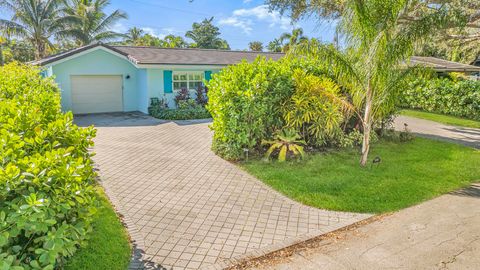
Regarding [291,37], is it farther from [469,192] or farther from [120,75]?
[469,192]

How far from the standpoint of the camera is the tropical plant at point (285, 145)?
28.5ft

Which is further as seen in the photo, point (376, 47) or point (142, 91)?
point (142, 91)

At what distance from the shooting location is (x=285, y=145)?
347 inches

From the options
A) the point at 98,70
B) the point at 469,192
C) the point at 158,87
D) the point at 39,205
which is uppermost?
the point at 98,70

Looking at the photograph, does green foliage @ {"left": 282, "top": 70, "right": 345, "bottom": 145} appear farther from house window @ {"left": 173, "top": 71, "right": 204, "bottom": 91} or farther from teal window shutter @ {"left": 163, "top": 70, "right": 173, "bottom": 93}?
house window @ {"left": 173, "top": 71, "right": 204, "bottom": 91}

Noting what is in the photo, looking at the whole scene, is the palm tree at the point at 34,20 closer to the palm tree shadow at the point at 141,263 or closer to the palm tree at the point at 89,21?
the palm tree at the point at 89,21

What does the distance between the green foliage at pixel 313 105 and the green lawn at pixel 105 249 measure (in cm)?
566

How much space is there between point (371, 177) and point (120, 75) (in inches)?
575

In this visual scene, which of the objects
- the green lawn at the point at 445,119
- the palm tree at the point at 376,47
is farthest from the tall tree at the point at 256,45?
the palm tree at the point at 376,47

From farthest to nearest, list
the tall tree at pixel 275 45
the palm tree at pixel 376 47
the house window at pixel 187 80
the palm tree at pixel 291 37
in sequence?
the tall tree at pixel 275 45
the palm tree at pixel 291 37
the house window at pixel 187 80
the palm tree at pixel 376 47

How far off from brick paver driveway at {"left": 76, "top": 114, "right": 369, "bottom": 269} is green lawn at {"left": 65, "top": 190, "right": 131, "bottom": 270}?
217 millimetres

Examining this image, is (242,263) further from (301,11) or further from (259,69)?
(301,11)

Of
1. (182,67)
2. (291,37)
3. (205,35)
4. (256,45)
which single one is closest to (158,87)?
(182,67)

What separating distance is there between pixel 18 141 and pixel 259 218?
150 inches
